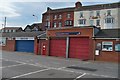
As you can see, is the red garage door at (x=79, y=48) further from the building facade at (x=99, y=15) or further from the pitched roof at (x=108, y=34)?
the building facade at (x=99, y=15)

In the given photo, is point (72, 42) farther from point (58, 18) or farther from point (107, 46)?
point (58, 18)

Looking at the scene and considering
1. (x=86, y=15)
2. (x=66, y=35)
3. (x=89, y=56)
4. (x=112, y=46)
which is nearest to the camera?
(x=112, y=46)

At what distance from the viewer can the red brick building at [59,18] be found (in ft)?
217

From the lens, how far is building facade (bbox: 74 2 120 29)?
171ft

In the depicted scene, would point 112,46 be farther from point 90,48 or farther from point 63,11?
point 63,11

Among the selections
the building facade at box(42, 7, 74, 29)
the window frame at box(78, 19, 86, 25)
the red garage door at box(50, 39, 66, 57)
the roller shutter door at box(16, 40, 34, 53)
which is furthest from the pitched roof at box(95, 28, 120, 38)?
the building facade at box(42, 7, 74, 29)

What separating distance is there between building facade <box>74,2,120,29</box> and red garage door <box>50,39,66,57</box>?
84.6 feet

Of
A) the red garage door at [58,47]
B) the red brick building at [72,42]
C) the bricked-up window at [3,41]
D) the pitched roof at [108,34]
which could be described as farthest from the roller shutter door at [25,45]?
the pitched roof at [108,34]

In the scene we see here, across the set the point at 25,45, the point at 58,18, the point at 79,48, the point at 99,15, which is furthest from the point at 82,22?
the point at 79,48

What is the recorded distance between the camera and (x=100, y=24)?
5519 centimetres

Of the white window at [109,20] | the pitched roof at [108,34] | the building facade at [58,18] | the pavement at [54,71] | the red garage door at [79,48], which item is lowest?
the pavement at [54,71]

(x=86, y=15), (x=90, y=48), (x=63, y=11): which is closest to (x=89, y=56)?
(x=90, y=48)

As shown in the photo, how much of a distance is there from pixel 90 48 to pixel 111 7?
32.7 m

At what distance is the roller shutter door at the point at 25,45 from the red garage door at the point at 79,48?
1061 centimetres
